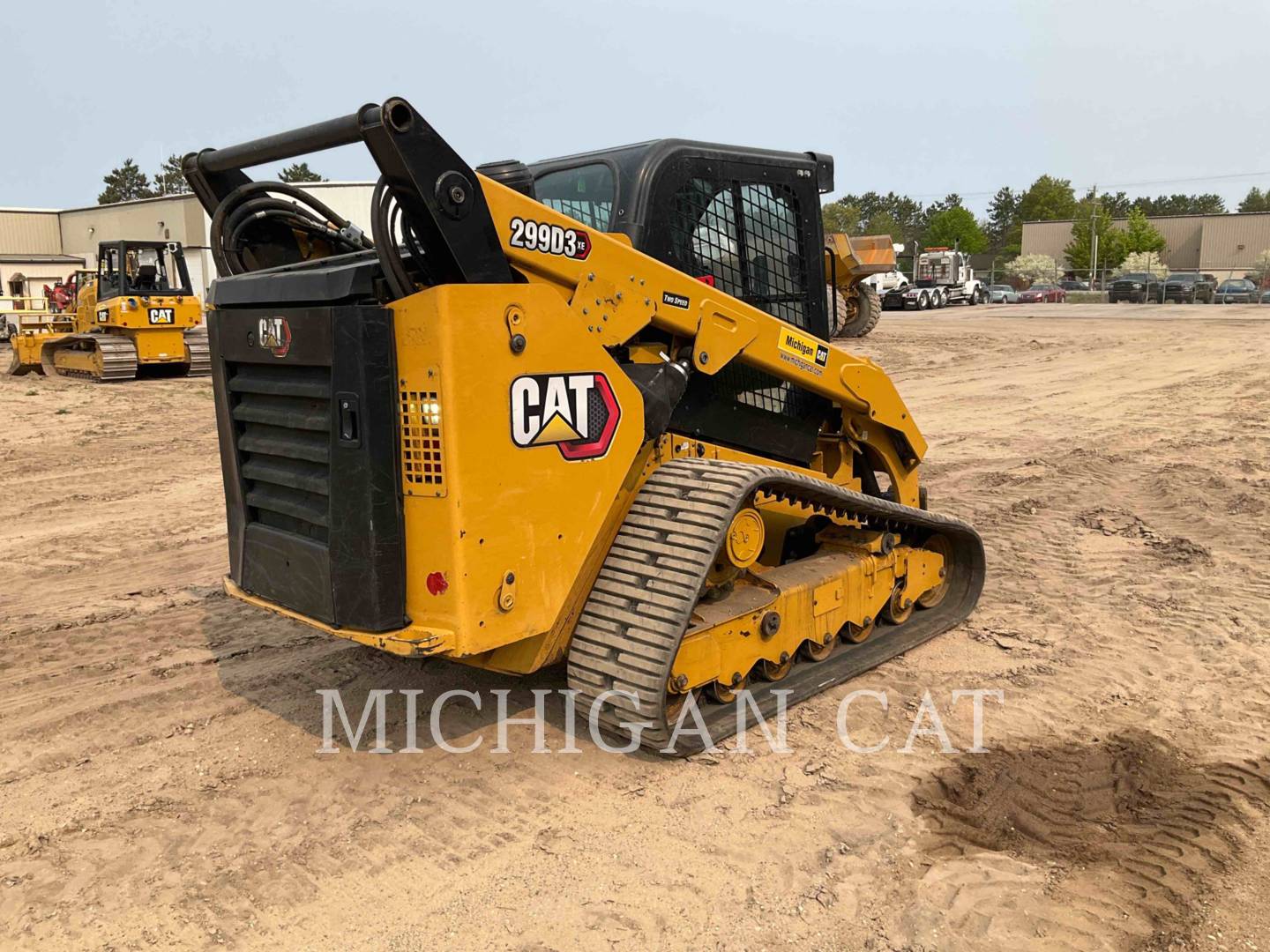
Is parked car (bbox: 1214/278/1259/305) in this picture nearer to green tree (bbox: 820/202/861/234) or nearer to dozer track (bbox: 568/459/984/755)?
dozer track (bbox: 568/459/984/755)

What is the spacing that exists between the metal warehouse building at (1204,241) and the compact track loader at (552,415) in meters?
70.5

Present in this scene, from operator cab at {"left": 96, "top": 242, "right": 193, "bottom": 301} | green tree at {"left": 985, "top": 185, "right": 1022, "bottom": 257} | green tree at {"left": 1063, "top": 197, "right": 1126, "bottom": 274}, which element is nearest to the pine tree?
green tree at {"left": 985, "top": 185, "right": 1022, "bottom": 257}

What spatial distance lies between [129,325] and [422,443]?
667 inches

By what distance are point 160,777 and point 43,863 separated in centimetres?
62

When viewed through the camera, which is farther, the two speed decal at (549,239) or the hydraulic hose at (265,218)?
the hydraulic hose at (265,218)

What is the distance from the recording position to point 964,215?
310 feet

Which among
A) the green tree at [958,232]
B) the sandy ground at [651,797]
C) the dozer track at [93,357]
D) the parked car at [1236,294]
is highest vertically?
the green tree at [958,232]

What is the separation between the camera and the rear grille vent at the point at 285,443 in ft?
12.5

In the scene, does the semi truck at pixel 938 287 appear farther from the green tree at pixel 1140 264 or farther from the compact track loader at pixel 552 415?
the compact track loader at pixel 552 415

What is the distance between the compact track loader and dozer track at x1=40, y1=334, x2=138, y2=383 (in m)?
15.3

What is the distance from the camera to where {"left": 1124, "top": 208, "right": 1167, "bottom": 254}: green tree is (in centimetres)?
7350

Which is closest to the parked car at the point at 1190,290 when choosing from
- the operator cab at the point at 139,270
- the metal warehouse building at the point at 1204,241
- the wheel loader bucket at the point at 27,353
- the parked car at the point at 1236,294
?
the parked car at the point at 1236,294

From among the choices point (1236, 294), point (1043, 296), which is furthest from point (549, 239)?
point (1043, 296)

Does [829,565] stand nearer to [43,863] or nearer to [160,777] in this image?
[160,777]
